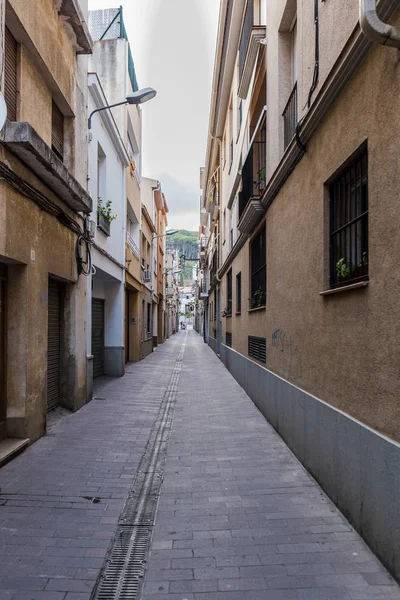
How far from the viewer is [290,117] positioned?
6586 mm

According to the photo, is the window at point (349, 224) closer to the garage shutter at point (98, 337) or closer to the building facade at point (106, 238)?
the building facade at point (106, 238)

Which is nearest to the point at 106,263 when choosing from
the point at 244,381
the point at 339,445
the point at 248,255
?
the point at 248,255

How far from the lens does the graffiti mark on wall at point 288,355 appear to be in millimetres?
5559

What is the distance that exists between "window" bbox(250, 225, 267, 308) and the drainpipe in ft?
18.7

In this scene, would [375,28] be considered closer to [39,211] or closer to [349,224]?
[349,224]

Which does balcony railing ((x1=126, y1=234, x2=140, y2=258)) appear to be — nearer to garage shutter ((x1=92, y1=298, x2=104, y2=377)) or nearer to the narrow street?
garage shutter ((x1=92, y1=298, x2=104, y2=377))

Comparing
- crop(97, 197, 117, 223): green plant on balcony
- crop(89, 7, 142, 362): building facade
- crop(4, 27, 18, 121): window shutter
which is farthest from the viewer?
crop(89, 7, 142, 362): building facade

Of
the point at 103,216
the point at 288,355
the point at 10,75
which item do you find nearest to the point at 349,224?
the point at 288,355

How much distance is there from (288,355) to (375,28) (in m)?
4.07

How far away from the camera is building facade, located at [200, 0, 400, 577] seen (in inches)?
121

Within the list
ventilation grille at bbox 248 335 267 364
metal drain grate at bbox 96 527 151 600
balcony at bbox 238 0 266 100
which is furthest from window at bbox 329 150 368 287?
balcony at bbox 238 0 266 100

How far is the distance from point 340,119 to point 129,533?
161 inches

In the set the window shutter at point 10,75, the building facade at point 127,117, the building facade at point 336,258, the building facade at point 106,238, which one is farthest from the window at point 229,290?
the window shutter at point 10,75

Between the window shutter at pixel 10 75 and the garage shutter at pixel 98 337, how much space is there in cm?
689
